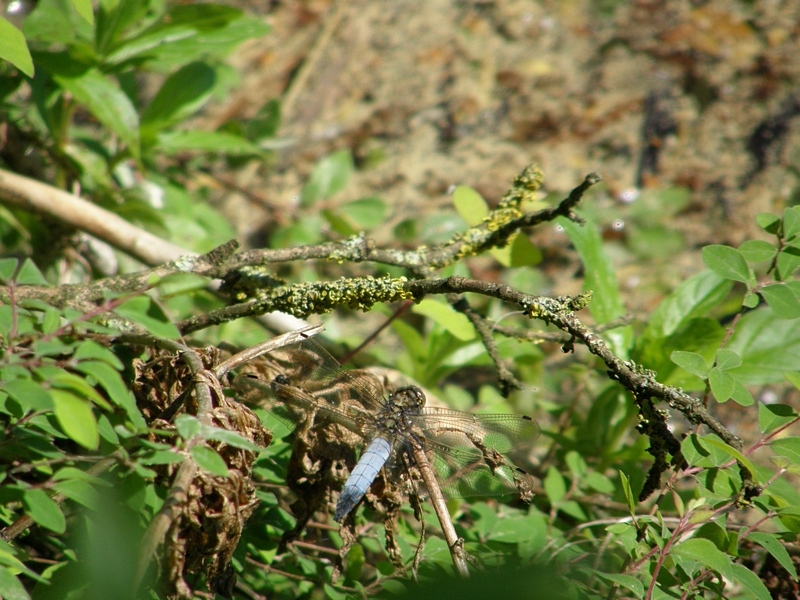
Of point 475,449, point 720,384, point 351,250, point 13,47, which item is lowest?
point 475,449

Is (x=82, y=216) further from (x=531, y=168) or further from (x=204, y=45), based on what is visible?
(x=531, y=168)

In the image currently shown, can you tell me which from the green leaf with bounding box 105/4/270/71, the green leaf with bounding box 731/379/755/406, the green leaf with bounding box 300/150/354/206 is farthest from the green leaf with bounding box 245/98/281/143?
the green leaf with bounding box 731/379/755/406

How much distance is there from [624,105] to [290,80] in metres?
2.12

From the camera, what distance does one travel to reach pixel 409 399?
1475 millimetres

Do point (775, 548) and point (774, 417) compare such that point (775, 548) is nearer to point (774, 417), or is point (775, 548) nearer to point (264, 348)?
point (774, 417)

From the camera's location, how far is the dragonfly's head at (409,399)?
4.81 ft

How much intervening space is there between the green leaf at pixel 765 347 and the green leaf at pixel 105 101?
2.09m

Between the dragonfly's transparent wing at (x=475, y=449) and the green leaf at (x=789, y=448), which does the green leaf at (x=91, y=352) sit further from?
the green leaf at (x=789, y=448)

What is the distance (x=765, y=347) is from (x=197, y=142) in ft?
7.33

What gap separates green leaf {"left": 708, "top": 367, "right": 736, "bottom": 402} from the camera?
1.11 metres

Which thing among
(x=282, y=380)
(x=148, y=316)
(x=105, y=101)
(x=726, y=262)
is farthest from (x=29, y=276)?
(x=726, y=262)

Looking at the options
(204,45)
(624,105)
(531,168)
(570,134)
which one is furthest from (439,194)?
(531,168)

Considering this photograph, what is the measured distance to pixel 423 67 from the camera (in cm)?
357

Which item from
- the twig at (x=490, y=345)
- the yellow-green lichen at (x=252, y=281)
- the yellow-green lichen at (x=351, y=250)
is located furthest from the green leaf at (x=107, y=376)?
the twig at (x=490, y=345)
